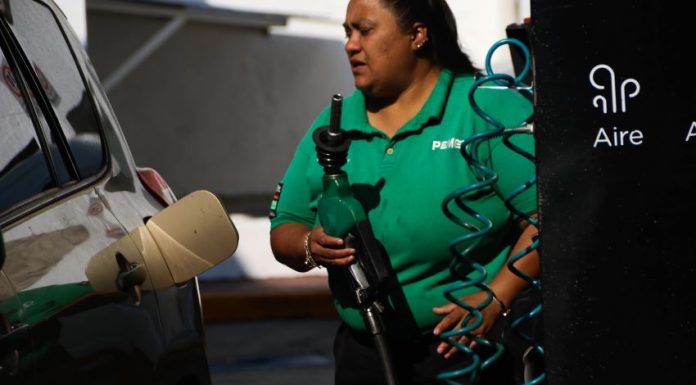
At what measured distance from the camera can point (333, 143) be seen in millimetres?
3324

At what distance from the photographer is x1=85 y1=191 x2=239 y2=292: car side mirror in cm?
323

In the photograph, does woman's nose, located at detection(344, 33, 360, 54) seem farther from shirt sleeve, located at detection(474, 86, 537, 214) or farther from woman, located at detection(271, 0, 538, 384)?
shirt sleeve, located at detection(474, 86, 537, 214)

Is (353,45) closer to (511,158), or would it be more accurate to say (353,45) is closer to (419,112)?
(419,112)

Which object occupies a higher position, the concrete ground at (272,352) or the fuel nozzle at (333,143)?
the fuel nozzle at (333,143)

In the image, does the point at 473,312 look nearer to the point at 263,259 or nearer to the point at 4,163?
the point at 4,163

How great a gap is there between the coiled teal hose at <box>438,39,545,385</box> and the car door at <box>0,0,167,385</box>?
0.68m

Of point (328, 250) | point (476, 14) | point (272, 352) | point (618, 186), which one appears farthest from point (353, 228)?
point (476, 14)

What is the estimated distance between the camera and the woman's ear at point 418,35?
370 centimetres

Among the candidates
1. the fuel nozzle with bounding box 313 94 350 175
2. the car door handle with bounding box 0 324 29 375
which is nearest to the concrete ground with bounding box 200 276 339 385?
the fuel nozzle with bounding box 313 94 350 175

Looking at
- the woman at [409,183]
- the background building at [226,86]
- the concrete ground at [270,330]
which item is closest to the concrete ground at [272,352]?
the concrete ground at [270,330]

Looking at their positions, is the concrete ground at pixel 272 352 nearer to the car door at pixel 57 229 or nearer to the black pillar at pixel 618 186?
the car door at pixel 57 229

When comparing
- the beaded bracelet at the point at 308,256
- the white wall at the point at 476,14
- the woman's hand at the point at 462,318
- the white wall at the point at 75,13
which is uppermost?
the beaded bracelet at the point at 308,256

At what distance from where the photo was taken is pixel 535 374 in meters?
2.94

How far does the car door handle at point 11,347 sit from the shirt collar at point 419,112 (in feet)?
4.39
